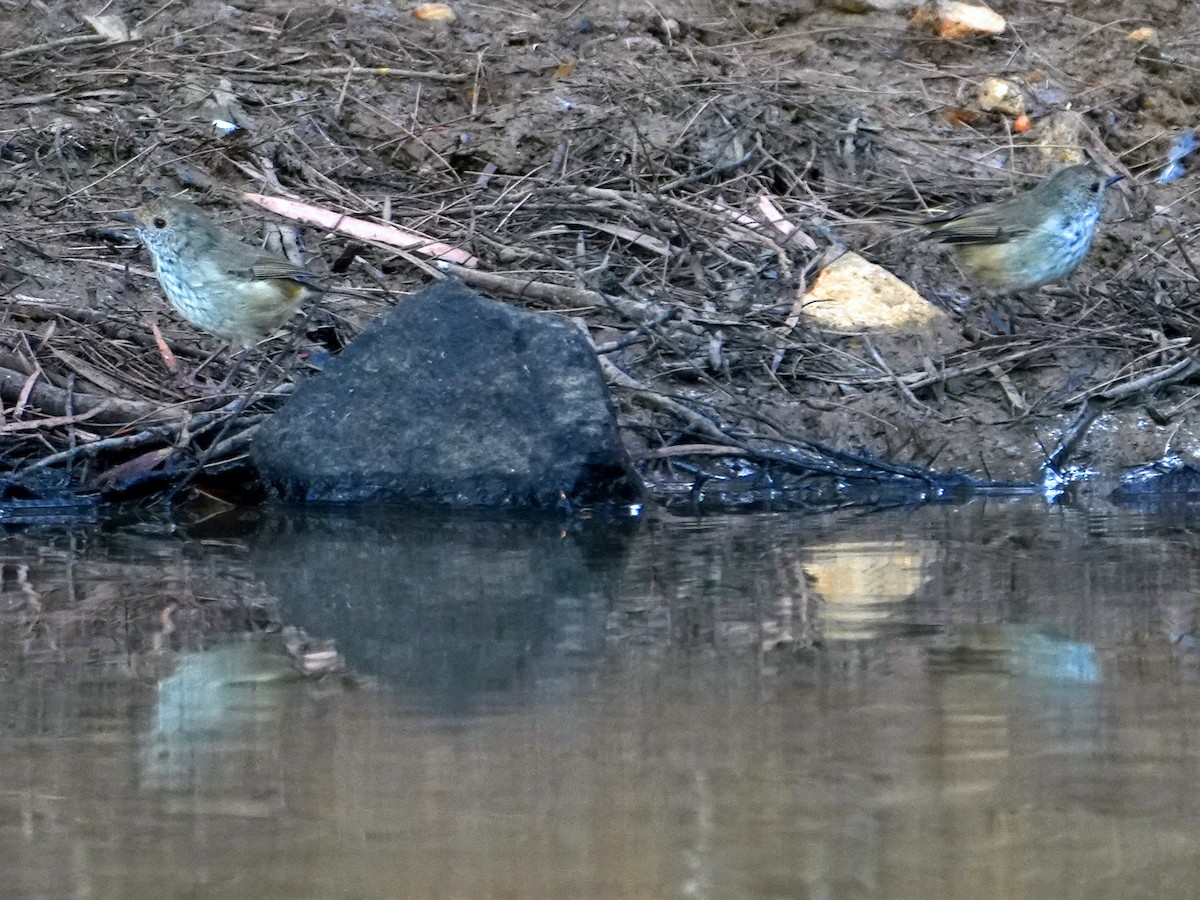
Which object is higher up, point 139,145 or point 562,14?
point 562,14

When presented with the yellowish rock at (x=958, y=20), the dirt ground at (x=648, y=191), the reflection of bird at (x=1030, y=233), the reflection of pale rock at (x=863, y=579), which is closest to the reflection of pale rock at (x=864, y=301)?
the dirt ground at (x=648, y=191)

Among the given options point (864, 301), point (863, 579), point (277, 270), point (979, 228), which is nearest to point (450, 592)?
point (863, 579)

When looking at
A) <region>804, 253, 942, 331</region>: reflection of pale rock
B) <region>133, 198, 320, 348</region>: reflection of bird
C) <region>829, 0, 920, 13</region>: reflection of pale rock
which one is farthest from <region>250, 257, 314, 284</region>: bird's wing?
<region>829, 0, 920, 13</region>: reflection of pale rock

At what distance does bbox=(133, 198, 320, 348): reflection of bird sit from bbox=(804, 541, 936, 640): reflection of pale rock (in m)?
2.95

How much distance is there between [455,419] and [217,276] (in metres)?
1.30

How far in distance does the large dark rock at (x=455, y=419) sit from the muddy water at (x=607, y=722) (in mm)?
943

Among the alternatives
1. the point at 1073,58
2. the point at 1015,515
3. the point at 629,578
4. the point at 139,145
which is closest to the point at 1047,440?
the point at 1015,515

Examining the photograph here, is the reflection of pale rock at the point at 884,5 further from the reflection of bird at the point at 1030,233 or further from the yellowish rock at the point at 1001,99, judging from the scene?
the reflection of bird at the point at 1030,233

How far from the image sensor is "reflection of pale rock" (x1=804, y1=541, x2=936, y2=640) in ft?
14.8

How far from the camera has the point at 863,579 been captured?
5113 millimetres

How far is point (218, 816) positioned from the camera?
9.86 feet

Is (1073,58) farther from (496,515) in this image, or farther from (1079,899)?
(1079,899)

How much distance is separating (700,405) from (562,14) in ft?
14.3

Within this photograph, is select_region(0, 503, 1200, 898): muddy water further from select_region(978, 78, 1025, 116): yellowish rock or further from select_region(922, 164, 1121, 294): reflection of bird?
select_region(978, 78, 1025, 116): yellowish rock
